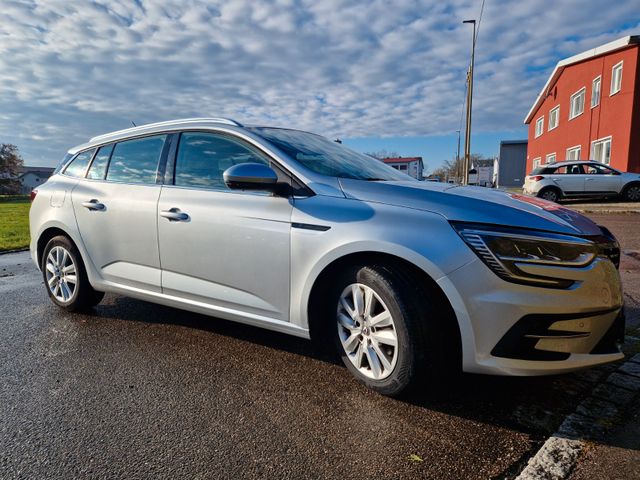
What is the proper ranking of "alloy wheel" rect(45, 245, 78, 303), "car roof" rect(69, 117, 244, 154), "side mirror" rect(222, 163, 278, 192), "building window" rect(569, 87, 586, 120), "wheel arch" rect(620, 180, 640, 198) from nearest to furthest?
"side mirror" rect(222, 163, 278, 192), "car roof" rect(69, 117, 244, 154), "alloy wheel" rect(45, 245, 78, 303), "wheel arch" rect(620, 180, 640, 198), "building window" rect(569, 87, 586, 120)

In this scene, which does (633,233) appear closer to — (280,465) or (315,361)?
A: (315,361)

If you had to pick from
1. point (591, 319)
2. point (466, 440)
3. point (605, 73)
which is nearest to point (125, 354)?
point (466, 440)

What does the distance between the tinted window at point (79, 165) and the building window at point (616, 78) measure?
20435 mm

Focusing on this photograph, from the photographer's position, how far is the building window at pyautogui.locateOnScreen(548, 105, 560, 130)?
26.7 metres

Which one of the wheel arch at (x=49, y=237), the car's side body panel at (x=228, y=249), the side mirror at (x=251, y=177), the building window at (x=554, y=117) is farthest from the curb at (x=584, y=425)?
the building window at (x=554, y=117)

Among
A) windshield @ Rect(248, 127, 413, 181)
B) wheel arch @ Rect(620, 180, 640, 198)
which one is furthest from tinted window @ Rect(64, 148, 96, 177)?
wheel arch @ Rect(620, 180, 640, 198)

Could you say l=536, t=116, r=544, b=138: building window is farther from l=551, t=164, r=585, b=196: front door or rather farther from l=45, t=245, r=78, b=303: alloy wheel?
l=45, t=245, r=78, b=303: alloy wheel

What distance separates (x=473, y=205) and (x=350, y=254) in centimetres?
71

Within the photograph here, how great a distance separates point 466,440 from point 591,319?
0.85 m

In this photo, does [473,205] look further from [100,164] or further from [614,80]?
[614,80]

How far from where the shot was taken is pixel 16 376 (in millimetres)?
2936

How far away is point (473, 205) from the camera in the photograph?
2.41m

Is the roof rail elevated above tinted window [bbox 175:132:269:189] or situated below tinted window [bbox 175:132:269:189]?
above

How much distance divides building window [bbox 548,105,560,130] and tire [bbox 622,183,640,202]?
12048 mm
